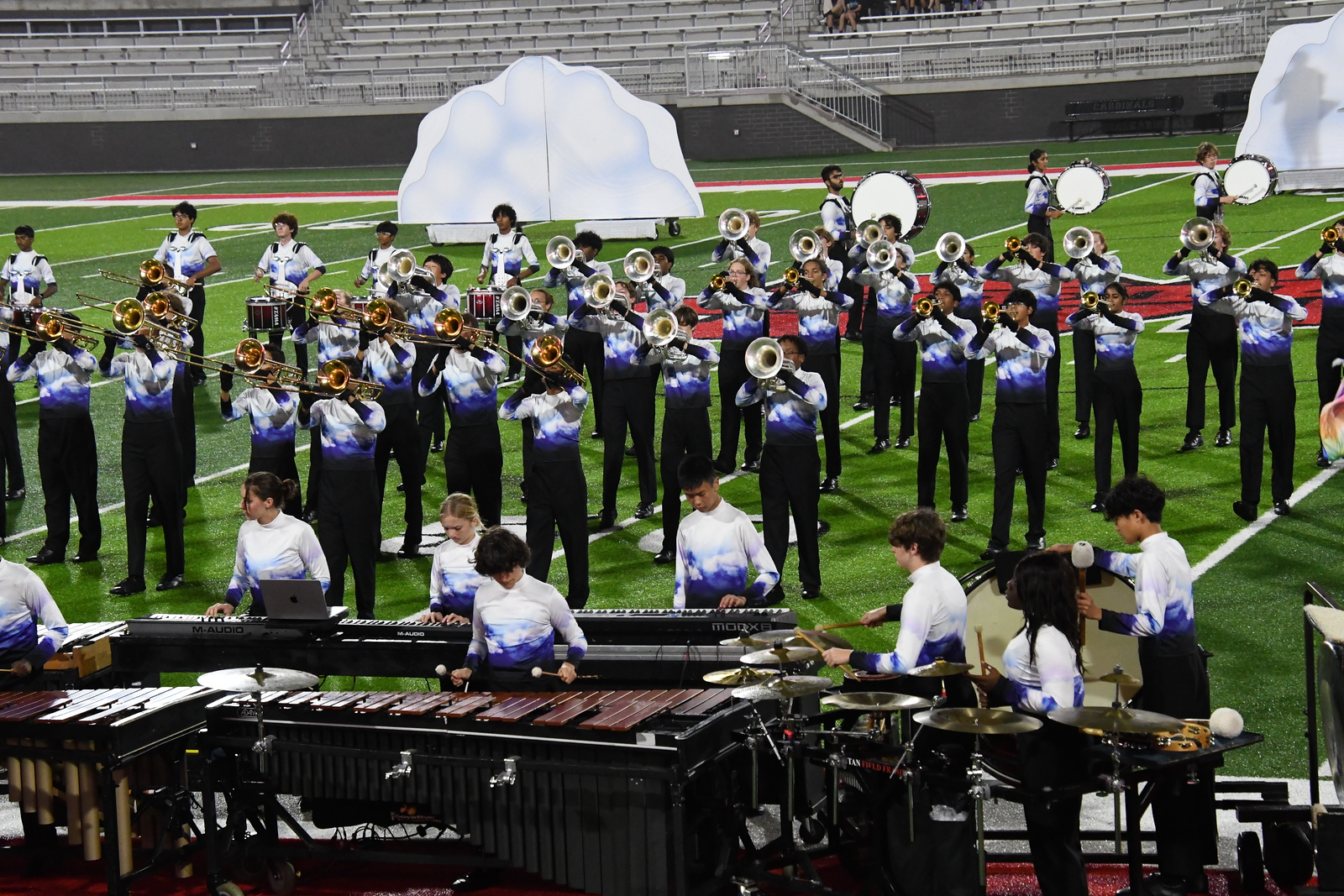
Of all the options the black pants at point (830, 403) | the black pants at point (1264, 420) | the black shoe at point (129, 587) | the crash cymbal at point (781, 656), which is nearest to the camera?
the crash cymbal at point (781, 656)

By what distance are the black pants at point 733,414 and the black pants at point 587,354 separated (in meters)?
1.08

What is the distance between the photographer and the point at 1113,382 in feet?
36.6

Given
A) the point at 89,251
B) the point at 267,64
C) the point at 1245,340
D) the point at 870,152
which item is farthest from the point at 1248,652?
the point at 267,64

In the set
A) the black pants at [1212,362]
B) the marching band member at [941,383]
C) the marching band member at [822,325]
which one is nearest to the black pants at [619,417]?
the marching band member at [822,325]

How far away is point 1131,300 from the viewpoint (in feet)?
60.2

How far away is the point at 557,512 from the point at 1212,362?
5727 millimetres

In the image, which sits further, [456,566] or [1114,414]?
[1114,414]

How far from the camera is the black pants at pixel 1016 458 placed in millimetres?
10172

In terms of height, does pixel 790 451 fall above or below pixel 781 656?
above

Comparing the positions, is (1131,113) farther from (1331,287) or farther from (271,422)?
(271,422)

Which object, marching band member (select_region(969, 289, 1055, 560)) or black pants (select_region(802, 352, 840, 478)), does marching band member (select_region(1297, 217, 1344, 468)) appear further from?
→ black pants (select_region(802, 352, 840, 478))

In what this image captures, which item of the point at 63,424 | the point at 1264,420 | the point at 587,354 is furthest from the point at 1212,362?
the point at 63,424

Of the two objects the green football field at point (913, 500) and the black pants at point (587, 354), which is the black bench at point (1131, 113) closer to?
the green football field at point (913, 500)

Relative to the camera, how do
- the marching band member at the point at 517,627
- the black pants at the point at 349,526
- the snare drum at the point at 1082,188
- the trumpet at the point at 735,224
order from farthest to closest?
the snare drum at the point at 1082,188 → the trumpet at the point at 735,224 → the black pants at the point at 349,526 → the marching band member at the point at 517,627
